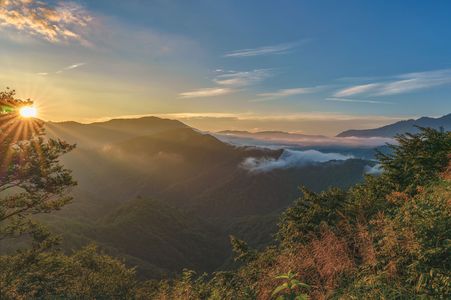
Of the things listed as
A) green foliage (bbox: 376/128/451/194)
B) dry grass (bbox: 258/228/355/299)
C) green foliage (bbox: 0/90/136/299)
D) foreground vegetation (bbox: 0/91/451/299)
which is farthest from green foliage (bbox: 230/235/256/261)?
dry grass (bbox: 258/228/355/299)

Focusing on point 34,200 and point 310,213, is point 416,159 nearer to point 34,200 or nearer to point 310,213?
point 310,213

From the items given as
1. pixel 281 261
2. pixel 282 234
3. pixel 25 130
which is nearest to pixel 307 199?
pixel 282 234

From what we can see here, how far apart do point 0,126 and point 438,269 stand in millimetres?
24118

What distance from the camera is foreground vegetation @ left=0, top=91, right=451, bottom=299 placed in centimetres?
757

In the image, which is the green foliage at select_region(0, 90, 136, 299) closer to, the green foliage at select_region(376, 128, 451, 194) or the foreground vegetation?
the foreground vegetation

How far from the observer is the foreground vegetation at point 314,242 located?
7574mm

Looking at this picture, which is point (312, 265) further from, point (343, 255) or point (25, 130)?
point (25, 130)

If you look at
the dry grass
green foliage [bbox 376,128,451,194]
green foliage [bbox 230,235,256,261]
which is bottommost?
green foliage [bbox 230,235,256,261]

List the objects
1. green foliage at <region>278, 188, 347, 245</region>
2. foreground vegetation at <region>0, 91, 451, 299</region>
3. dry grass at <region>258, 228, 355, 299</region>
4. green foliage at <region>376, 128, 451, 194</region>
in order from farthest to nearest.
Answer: green foliage at <region>278, 188, 347, 245</region>
green foliage at <region>376, 128, 451, 194</region>
dry grass at <region>258, 228, 355, 299</region>
foreground vegetation at <region>0, 91, 451, 299</region>

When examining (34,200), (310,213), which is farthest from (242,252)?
(34,200)

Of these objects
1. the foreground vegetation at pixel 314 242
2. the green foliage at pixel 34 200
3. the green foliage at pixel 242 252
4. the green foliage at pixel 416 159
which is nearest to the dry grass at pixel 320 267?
the foreground vegetation at pixel 314 242

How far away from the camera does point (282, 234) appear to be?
29.2 m

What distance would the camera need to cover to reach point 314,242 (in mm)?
10695

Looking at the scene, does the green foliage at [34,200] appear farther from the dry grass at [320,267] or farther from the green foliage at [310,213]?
the dry grass at [320,267]
